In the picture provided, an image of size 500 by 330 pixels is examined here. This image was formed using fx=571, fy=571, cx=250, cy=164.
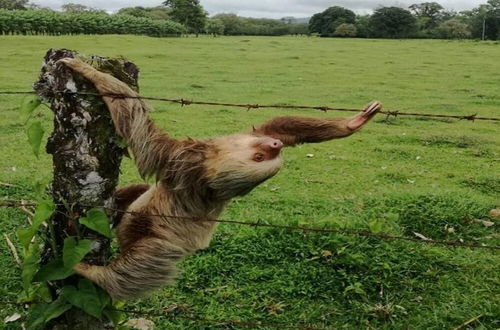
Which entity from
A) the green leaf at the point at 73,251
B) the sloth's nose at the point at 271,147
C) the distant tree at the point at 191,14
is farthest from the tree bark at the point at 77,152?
the distant tree at the point at 191,14

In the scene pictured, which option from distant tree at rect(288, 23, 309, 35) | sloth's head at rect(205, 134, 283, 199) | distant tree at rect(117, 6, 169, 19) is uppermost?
distant tree at rect(117, 6, 169, 19)

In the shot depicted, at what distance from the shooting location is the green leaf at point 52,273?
236 cm

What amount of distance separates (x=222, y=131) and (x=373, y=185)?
120 inches

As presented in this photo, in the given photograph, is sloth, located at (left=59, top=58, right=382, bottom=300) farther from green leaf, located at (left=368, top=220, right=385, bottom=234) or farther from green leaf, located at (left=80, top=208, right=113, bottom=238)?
green leaf, located at (left=368, top=220, right=385, bottom=234)

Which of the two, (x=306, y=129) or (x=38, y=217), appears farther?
(x=306, y=129)

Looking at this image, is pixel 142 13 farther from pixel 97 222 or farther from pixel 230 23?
pixel 97 222

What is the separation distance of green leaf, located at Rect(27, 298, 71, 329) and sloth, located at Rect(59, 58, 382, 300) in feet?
0.54

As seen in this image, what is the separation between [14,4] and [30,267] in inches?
2600

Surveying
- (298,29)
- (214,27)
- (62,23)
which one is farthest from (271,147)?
(298,29)

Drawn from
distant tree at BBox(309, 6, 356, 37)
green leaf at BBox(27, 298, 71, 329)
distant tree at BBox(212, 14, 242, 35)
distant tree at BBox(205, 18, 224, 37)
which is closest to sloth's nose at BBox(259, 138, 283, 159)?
green leaf at BBox(27, 298, 71, 329)

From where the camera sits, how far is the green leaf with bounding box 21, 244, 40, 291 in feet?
7.93

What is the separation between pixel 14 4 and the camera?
6128cm

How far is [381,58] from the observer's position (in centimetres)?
2298

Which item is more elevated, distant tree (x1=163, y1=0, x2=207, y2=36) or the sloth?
distant tree (x1=163, y1=0, x2=207, y2=36)
